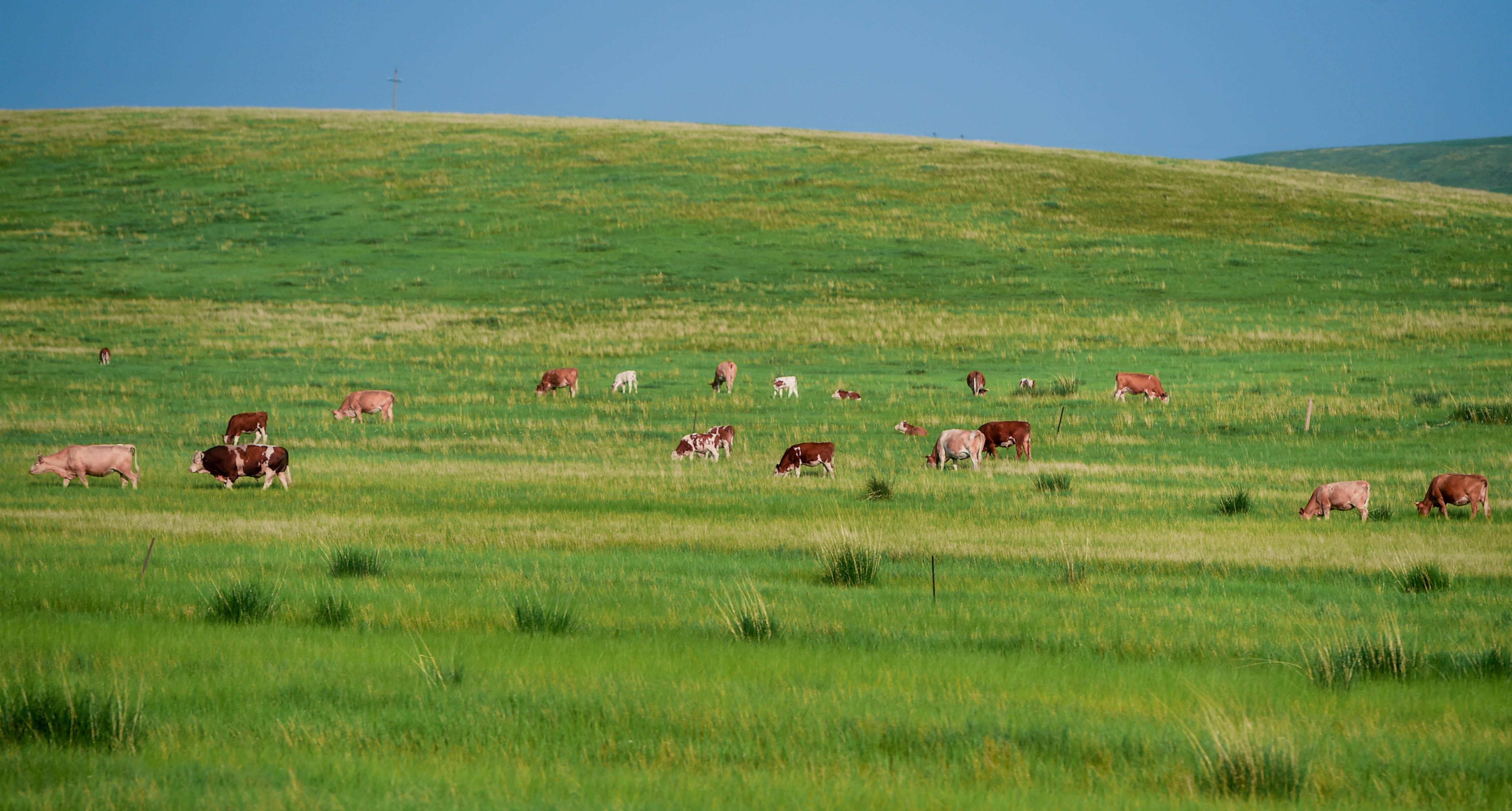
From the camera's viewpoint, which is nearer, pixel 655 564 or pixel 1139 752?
pixel 1139 752

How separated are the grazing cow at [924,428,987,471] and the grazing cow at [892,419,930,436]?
4.41m

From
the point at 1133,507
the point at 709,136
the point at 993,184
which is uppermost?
the point at 709,136

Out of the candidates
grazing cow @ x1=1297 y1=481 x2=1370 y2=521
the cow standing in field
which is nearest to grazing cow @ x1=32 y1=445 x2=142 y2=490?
grazing cow @ x1=1297 y1=481 x2=1370 y2=521

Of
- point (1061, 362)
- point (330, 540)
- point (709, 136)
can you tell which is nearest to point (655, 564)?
point (330, 540)

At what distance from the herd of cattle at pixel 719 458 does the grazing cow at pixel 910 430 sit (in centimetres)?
3

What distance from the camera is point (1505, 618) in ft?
38.5

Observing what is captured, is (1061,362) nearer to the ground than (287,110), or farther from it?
nearer to the ground

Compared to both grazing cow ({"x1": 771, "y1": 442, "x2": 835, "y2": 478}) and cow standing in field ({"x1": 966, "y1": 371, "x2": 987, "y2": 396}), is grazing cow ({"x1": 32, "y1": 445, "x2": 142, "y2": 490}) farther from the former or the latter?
cow standing in field ({"x1": 966, "y1": 371, "x2": 987, "y2": 396})

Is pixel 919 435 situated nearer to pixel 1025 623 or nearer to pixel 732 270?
pixel 1025 623

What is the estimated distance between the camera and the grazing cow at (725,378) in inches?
1580

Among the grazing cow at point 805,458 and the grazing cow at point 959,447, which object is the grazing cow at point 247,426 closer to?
the grazing cow at point 805,458

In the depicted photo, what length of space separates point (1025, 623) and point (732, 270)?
5468 cm

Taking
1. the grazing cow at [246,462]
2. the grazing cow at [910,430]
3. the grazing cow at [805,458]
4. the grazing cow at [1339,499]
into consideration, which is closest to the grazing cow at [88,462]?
the grazing cow at [246,462]

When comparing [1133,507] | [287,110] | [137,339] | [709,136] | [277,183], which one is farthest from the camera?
[287,110]
